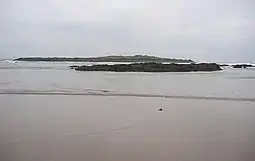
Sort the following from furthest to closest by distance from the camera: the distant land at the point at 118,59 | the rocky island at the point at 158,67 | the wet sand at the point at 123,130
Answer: the rocky island at the point at 158,67
the distant land at the point at 118,59
the wet sand at the point at 123,130

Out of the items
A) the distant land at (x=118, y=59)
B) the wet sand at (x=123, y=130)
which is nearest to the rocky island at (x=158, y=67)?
the distant land at (x=118, y=59)

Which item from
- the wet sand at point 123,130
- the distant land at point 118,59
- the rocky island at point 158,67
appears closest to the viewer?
the wet sand at point 123,130

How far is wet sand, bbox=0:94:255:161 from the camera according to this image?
2553 mm

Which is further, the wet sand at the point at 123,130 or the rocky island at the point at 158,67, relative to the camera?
the rocky island at the point at 158,67

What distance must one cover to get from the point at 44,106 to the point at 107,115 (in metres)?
0.65

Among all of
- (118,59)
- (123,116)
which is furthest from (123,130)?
(118,59)

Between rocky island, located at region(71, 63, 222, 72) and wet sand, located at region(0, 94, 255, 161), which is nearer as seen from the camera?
wet sand, located at region(0, 94, 255, 161)

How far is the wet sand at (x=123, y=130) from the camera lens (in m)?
2.55

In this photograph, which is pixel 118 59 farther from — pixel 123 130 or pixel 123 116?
pixel 123 130

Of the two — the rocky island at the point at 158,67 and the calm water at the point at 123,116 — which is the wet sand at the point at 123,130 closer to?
the calm water at the point at 123,116

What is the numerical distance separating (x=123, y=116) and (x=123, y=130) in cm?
42

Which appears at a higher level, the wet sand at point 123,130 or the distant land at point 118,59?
the distant land at point 118,59

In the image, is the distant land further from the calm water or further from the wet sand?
the wet sand

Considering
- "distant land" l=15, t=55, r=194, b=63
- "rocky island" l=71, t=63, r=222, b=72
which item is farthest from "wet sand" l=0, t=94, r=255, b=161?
"distant land" l=15, t=55, r=194, b=63
